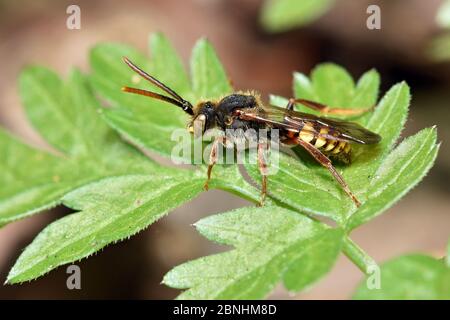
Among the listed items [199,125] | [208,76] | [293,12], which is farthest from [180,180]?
[293,12]

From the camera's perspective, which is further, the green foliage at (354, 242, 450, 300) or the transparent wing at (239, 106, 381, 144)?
the transparent wing at (239, 106, 381, 144)

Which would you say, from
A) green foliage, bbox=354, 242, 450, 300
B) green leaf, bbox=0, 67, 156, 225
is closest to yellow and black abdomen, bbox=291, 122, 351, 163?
green leaf, bbox=0, 67, 156, 225

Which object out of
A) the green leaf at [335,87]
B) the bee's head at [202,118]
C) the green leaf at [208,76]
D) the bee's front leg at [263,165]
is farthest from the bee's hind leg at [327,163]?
the green leaf at [208,76]

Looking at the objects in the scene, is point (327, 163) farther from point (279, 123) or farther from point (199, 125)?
point (199, 125)

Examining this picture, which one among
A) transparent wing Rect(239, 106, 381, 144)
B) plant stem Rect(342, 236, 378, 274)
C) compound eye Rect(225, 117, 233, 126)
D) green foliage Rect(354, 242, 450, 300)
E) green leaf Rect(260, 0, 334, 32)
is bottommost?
green foliage Rect(354, 242, 450, 300)

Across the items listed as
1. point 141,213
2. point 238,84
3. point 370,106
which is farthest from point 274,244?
point 238,84

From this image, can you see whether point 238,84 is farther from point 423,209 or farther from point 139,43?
point 423,209

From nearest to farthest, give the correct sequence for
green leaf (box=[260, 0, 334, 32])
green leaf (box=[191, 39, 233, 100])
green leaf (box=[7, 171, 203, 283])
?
green leaf (box=[7, 171, 203, 283])
green leaf (box=[191, 39, 233, 100])
green leaf (box=[260, 0, 334, 32])

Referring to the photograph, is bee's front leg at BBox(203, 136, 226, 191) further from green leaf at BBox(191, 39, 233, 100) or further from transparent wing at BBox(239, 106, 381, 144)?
green leaf at BBox(191, 39, 233, 100)
